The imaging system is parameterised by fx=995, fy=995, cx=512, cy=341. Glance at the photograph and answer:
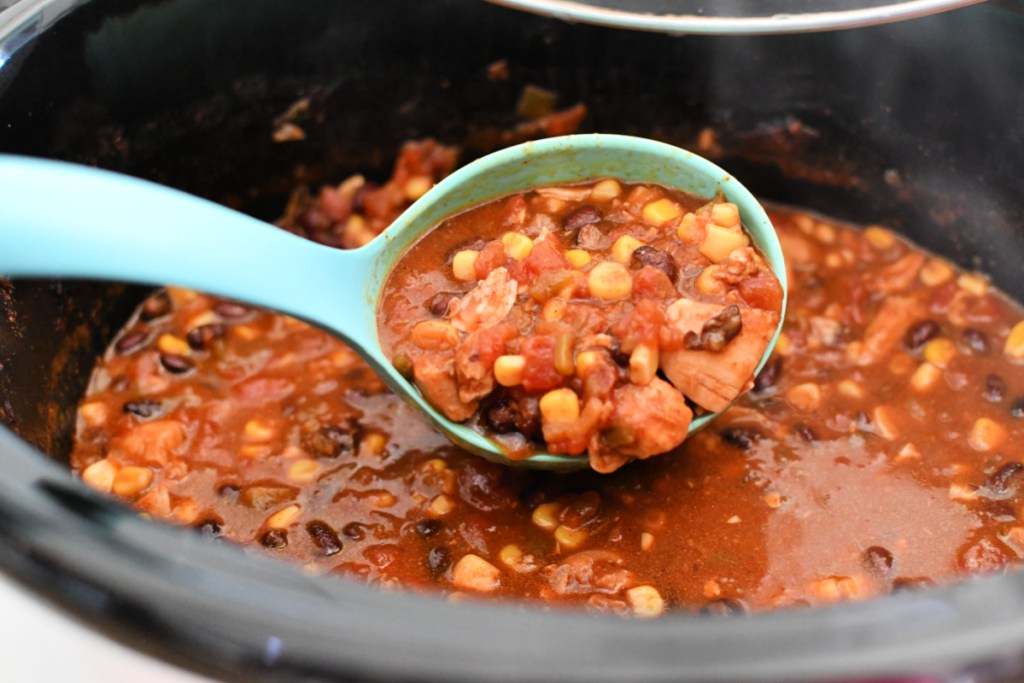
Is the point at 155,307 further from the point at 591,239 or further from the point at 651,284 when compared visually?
the point at 651,284

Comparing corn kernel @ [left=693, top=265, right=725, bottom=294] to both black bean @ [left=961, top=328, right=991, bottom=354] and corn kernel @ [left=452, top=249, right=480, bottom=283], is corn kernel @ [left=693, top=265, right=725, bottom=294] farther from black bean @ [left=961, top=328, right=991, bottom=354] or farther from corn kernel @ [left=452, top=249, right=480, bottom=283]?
black bean @ [left=961, top=328, right=991, bottom=354]

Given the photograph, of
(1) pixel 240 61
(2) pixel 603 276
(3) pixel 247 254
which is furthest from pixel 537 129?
(3) pixel 247 254

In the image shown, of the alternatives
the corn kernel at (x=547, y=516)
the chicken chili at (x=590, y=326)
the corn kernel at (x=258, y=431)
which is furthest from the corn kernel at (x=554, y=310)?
the corn kernel at (x=258, y=431)

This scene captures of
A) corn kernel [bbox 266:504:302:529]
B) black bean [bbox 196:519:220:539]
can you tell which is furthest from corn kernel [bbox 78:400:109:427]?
corn kernel [bbox 266:504:302:529]

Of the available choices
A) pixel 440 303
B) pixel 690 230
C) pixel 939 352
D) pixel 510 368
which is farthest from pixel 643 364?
pixel 939 352

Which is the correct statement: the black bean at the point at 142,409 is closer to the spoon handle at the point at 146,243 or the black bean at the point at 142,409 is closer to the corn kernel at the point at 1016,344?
the spoon handle at the point at 146,243

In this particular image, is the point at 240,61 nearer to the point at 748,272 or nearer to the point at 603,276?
the point at 603,276
